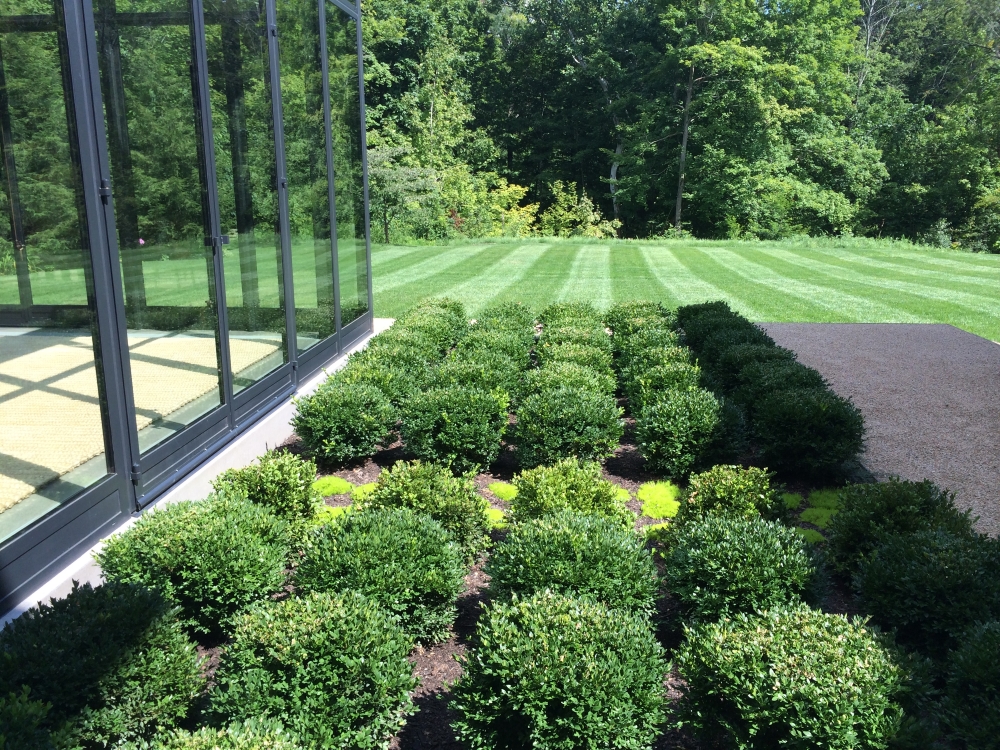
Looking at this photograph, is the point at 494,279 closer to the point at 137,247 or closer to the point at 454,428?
the point at 454,428

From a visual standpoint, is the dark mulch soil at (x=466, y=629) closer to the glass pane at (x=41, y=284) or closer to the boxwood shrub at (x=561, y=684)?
the boxwood shrub at (x=561, y=684)

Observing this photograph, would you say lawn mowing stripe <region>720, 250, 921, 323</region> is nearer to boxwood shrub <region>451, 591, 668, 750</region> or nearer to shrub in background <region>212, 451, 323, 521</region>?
shrub in background <region>212, 451, 323, 521</region>

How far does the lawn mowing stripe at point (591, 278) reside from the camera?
45.4ft

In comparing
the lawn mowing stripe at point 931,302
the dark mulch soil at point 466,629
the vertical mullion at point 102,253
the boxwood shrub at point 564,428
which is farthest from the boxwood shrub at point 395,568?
the lawn mowing stripe at point 931,302

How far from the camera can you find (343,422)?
593cm

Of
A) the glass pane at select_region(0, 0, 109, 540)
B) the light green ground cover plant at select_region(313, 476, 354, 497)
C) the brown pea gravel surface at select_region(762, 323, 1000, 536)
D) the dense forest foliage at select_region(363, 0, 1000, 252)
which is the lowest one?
the light green ground cover plant at select_region(313, 476, 354, 497)

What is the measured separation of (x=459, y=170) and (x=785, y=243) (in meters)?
12.2

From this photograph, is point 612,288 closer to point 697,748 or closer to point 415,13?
point 697,748

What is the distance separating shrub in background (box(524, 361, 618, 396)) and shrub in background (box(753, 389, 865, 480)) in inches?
52.6

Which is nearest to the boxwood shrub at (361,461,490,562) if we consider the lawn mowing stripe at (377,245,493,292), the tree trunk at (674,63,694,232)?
the lawn mowing stripe at (377,245,493,292)

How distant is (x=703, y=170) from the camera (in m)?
29.6

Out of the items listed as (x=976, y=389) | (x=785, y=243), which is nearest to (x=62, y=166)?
(x=976, y=389)

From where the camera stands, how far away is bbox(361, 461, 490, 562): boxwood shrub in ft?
14.6

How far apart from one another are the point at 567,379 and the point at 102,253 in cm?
362
